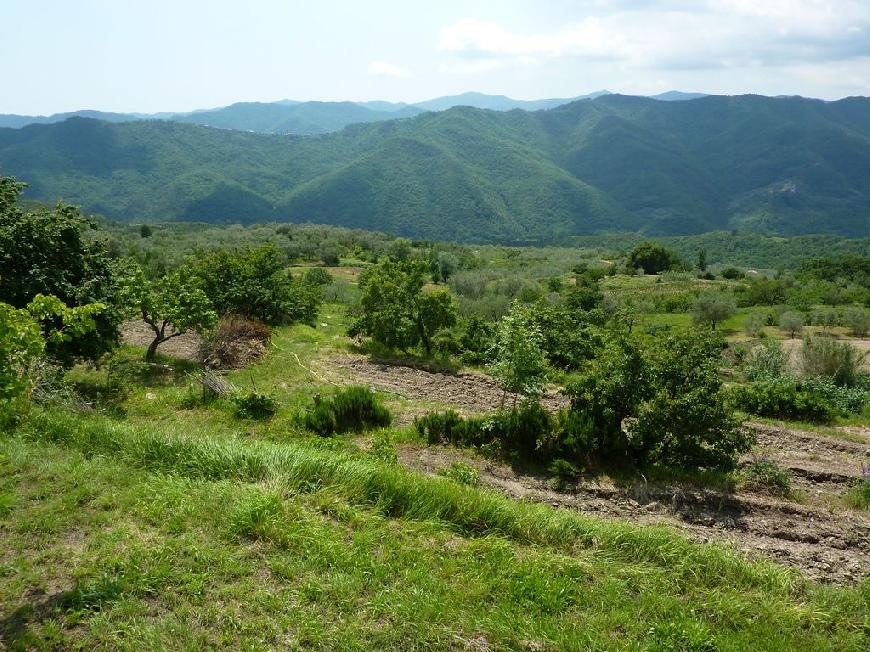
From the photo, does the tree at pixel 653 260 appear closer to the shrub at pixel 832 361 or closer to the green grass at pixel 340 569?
the shrub at pixel 832 361

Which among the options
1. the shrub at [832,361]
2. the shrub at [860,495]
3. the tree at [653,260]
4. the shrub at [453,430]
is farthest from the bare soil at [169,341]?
the tree at [653,260]

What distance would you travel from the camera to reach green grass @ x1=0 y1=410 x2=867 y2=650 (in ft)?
15.8

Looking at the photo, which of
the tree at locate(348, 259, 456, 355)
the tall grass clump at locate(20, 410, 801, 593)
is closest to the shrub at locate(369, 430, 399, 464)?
the tall grass clump at locate(20, 410, 801, 593)

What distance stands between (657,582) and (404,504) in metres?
2.91

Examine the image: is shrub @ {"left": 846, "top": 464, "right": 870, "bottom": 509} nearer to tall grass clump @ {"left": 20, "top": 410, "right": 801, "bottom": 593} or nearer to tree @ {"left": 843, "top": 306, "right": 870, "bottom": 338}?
tall grass clump @ {"left": 20, "top": 410, "right": 801, "bottom": 593}

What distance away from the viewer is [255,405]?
1073cm

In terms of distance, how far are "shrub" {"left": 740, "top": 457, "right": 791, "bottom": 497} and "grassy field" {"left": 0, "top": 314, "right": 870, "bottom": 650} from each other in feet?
→ 8.07

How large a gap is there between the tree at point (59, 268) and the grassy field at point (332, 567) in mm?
3590

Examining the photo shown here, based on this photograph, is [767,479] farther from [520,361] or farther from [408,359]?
[408,359]

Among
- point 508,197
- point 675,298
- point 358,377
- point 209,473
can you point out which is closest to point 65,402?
point 209,473

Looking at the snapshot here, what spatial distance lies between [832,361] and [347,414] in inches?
676

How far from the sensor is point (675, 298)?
48.8 meters

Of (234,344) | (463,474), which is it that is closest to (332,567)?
(463,474)

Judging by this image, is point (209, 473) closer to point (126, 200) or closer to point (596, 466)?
point (596, 466)
